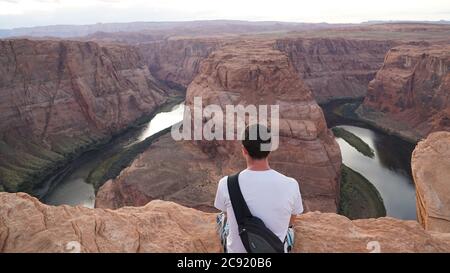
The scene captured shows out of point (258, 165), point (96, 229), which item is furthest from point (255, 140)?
point (96, 229)

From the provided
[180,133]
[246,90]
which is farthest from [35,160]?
[246,90]

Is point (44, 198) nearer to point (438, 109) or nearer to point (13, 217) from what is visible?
point (13, 217)

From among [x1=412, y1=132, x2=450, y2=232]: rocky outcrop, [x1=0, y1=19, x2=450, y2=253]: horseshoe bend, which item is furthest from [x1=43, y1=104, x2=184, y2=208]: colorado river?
[x1=412, y1=132, x2=450, y2=232]: rocky outcrop

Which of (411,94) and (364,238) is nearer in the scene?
(364,238)

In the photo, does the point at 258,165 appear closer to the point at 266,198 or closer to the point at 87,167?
the point at 266,198

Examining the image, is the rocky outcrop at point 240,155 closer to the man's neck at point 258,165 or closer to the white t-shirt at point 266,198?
the white t-shirt at point 266,198

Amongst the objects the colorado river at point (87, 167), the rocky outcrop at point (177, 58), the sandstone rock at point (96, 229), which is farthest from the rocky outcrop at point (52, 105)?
the sandstone rock at point (96, 229)

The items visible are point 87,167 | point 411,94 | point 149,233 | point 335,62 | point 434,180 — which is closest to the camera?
point 149,233
